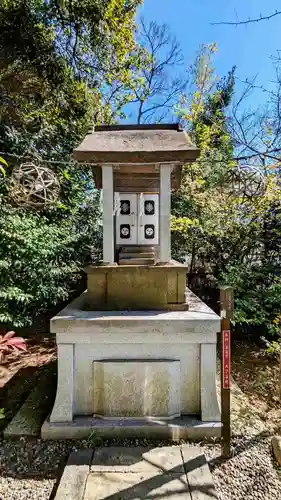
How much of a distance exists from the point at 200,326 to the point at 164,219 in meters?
1.18

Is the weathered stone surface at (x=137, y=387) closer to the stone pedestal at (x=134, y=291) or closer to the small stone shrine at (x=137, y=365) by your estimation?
the small stone shrine at (x=137, y=365)

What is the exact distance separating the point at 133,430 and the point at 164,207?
7.21 feet

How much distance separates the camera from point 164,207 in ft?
9.91

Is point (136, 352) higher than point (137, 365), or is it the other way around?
point (136, 352)

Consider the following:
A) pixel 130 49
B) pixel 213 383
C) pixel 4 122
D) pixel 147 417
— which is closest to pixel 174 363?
pixel 213 383

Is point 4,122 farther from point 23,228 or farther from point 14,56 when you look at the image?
point 23,228

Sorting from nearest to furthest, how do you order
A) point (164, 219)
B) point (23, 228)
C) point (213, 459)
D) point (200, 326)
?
1. point (213, 459)
2. point (200, 326)
3. point (164, 219)
4. point (23, 228)

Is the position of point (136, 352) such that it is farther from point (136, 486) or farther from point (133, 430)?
point (136, 486)

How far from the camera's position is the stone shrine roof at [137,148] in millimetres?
2850

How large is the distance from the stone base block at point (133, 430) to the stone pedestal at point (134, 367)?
66mm

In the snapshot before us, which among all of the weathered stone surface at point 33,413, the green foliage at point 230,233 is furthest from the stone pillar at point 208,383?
the green foliage at point 230,233

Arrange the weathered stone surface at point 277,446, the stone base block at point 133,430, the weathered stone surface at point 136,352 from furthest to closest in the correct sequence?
the weathered stone surface at point 136,352, the stone base block at point 133,430, the weathered stone surface at point 277,446

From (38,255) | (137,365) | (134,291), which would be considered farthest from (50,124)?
(137,365)

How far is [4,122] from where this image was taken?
17.8 feet
